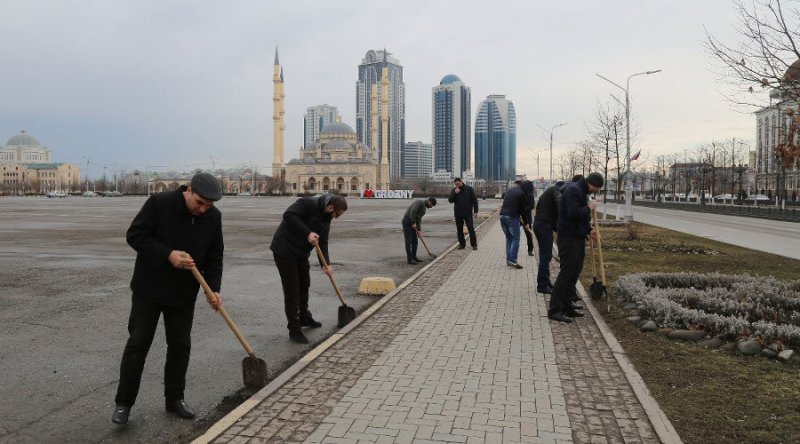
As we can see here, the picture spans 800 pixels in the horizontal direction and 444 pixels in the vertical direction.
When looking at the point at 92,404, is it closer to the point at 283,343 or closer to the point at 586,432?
the point at 283,343

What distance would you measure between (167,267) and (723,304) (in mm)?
6293

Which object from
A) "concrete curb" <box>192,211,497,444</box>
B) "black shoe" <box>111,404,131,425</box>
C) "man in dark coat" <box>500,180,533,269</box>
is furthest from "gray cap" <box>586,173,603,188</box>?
"black shoe" <box>111,404,131,425</box>

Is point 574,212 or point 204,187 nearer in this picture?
point 204,187

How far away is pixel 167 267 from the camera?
4160mm

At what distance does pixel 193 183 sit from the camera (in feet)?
13.3

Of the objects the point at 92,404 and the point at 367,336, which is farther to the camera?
the point at 367,336

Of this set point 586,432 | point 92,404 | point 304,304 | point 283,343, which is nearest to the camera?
point 586,432

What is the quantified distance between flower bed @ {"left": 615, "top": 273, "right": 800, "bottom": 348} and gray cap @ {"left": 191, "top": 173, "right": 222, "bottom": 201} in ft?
17.3

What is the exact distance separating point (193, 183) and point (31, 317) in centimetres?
489

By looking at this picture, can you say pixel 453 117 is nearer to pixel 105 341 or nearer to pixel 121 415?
pixel 105 341

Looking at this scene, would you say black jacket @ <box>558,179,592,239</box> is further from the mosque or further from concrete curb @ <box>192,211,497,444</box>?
the mosque

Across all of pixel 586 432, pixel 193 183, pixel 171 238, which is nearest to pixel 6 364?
pixel 171 238

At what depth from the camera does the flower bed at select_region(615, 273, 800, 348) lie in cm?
618

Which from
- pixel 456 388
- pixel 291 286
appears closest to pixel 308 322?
pixel 291 286
